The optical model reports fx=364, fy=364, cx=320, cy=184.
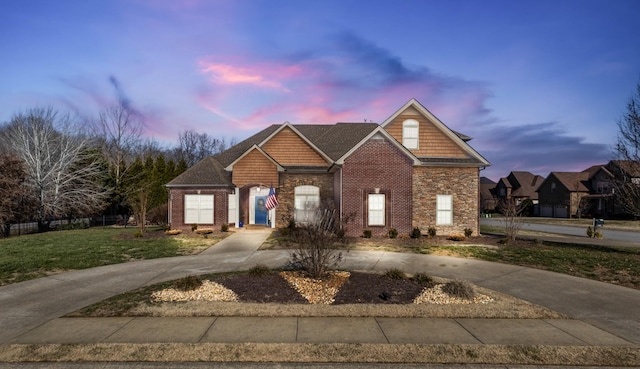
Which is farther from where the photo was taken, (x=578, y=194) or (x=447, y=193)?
(x=578, y=194)

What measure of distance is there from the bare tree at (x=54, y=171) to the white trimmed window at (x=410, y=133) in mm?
24987

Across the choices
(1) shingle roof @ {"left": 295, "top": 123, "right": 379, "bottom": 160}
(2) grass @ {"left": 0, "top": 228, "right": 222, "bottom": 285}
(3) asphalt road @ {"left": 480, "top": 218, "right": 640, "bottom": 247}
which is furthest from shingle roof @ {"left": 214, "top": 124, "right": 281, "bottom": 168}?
Result: (3) asphalt road @ {"left": 480, "top": 218, "right": 640, "bottom": 247}

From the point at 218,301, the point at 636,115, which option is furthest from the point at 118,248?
the point at 636,115

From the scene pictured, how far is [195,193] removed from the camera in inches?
916

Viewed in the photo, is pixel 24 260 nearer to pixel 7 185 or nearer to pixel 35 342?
pixel 35 342

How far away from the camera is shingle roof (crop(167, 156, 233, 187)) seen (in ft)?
76.0

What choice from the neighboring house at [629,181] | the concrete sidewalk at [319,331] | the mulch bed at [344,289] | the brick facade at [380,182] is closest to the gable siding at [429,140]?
the brick facade at [380,182]

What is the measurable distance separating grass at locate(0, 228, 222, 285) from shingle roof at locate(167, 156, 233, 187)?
3.76 meters

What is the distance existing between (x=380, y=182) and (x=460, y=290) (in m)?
12.3

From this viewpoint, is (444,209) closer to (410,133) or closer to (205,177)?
(410,133)

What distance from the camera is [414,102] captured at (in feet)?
72.9

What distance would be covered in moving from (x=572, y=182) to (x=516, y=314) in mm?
59469

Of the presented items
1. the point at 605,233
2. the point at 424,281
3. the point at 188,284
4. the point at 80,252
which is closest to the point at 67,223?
the point at 80,252

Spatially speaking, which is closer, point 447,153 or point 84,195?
point 447,153
